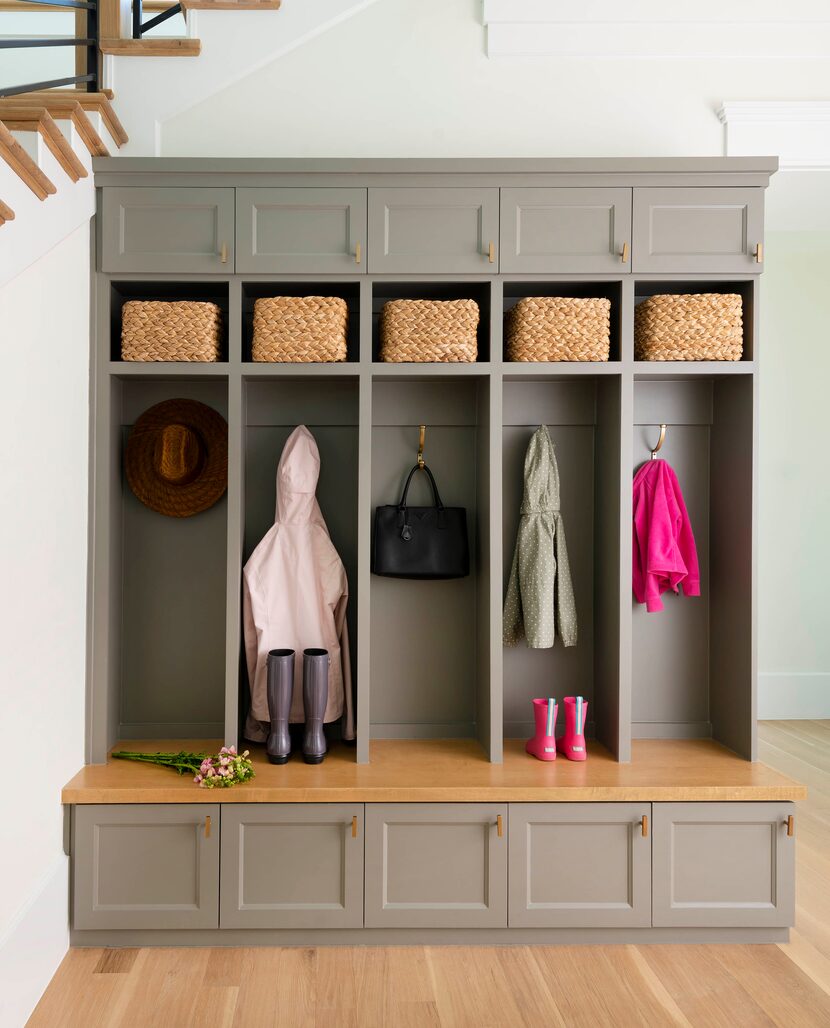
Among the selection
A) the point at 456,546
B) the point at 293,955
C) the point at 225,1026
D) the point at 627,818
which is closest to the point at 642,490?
the point at 456,546

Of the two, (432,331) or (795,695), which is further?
(795,695)

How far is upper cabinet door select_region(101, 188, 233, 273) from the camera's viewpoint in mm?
2730

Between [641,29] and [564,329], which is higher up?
[641,29]

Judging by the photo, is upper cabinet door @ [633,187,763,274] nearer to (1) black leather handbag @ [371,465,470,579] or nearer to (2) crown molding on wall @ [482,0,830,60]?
(2) crown molding on wall @ [482,0,830,60]

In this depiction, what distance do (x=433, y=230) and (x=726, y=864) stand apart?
7.63 ft

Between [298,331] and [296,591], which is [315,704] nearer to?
[296,591]

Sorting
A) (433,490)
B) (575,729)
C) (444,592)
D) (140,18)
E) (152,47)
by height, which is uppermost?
(140,18)

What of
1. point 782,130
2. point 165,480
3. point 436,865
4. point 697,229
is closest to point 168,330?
point 165,480

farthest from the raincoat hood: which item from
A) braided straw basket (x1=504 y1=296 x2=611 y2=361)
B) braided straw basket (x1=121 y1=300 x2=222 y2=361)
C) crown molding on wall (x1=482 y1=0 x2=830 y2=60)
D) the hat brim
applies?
crown molding on wall (x1=482 y1=0 x2=830 y2=60)

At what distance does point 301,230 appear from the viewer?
2.76 m

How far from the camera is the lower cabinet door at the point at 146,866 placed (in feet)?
8.25

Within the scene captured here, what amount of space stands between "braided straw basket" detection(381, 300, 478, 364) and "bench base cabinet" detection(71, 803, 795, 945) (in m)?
1.50

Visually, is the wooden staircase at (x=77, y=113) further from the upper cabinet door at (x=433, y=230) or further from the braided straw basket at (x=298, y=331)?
the upper cabinet door at (x=433, y=230)

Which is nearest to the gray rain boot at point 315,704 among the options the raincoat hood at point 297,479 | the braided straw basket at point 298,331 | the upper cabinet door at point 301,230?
the raincoat hood at point 297,479
